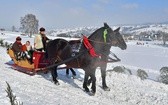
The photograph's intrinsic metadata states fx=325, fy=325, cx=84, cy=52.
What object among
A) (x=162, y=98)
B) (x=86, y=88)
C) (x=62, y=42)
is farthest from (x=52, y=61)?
(x=162, y=98)

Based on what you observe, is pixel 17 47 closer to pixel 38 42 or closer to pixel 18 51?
pixel 18 51

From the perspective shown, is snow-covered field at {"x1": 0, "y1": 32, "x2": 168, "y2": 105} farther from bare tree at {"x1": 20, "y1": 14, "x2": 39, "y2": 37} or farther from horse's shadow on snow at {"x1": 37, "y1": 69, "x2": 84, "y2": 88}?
bare tree at {"x1": 20, "y1": 14, "x2": 39, "y2": 37}

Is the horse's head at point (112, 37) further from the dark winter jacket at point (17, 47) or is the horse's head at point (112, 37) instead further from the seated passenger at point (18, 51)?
the dark winter jacket at point (17, 47)

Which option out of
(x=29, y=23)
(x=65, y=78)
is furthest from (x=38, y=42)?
(x=29, y=23)

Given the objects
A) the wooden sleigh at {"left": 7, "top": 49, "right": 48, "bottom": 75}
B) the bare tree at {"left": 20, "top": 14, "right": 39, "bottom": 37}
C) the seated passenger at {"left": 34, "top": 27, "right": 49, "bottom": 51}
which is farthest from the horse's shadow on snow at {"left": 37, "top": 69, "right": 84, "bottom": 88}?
the bare tree at {"left": 20, "top": 14, "right": 39, "bottom": 37}

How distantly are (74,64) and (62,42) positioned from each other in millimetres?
1155

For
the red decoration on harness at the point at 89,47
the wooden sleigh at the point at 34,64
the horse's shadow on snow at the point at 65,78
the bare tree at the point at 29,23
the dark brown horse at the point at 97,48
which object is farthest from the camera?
the bare tree at the point at 29,23

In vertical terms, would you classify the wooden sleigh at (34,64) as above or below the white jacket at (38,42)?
below

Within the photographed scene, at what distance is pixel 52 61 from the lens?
1270 centimetres

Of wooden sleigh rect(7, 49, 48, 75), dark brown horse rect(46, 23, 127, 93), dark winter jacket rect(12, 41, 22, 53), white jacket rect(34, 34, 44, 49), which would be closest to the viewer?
dark brown horse rect(46, 23, 127, 93)

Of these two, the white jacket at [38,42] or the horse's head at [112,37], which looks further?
the white jacket at [38,42]

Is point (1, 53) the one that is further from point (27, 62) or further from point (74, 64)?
point (74, 64)

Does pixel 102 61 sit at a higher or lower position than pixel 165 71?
higher

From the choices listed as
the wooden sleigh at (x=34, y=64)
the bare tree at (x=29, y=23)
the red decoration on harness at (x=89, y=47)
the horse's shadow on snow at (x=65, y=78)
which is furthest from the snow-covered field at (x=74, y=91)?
the bare tree at (x=29, y=23)
